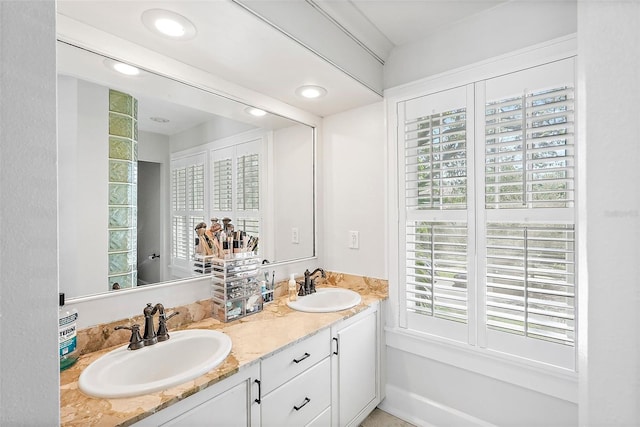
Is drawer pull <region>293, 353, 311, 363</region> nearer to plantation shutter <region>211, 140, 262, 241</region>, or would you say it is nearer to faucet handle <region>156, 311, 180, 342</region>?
faucet handle <region>156, 311, 180, 342</region>

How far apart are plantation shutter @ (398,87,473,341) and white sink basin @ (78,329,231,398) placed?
1.26 metres

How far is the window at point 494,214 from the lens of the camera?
4.94ft

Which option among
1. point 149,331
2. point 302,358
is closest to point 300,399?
point 302,358

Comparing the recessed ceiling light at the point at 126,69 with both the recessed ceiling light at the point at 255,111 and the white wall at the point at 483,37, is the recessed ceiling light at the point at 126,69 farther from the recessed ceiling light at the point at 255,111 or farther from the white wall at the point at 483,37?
the white wall at the point at 483,37

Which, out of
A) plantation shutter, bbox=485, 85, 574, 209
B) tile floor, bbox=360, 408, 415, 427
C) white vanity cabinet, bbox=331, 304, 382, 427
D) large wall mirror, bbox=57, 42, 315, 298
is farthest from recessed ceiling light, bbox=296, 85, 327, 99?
tile floor, bbox=360, 408, 415, 427

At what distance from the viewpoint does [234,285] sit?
1630mm

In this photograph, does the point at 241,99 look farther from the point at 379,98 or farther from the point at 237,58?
the point at 379,98

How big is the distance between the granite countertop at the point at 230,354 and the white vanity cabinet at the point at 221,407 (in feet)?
0.13

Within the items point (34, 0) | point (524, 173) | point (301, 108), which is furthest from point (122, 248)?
point (524, 173)

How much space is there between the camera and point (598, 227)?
311 mm

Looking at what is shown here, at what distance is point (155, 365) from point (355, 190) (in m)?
1.64

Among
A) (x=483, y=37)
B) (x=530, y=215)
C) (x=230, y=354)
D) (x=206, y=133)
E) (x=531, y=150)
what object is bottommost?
(x=230, y=354)

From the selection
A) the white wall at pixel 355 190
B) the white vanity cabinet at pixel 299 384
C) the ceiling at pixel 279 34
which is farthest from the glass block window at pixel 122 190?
the white wall at pixel 355 190

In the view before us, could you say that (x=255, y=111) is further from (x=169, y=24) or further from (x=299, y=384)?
(x=299, y=384)
